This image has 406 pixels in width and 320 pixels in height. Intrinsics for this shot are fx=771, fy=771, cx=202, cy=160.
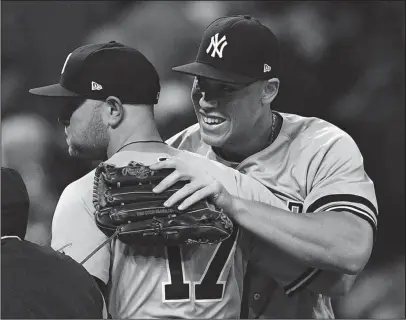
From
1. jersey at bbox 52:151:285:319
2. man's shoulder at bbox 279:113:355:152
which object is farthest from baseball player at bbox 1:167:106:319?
man's shoulder at bbox 279:113:355:152

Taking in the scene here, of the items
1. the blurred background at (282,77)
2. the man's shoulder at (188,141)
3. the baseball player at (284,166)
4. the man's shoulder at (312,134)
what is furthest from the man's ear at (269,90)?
the blurred background at (282,77)

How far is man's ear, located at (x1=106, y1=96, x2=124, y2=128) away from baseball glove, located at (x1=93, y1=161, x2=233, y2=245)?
15 centimetres

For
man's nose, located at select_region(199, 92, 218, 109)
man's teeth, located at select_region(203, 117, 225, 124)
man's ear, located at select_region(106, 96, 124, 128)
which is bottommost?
man's teeth, located at select_region(203, 117, 225, 124)

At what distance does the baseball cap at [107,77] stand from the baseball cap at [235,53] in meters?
0.21

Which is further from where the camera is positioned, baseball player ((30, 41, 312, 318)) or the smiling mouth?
the smiling mouth

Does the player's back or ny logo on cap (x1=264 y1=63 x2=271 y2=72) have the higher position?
ny logo on cap (x1=264 y1=63 x2=271 y2=72)

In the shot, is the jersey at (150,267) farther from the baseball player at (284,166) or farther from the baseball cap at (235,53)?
the baseball cap at (235,53)

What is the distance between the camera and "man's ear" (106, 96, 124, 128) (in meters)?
1.63

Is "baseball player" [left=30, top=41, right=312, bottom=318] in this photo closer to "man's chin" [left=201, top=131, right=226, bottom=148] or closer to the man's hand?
the man's hand

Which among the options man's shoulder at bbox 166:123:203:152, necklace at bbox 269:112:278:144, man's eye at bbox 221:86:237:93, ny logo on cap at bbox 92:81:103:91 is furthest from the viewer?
man's shoulder at bbox 166:123:203:152

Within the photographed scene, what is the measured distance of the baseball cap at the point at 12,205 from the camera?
1396mm

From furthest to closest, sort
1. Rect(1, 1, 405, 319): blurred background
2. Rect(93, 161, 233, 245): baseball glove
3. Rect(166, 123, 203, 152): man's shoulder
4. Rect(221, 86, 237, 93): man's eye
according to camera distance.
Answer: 1. Rect(1, 1, 405, 319): blurred background
2. Rect(166, 123, 203, 152): man's shoulder
3. Rect(221, 86, 237, 93): man's eye
4. Rect(93, 161, 233, 245): baseball glove

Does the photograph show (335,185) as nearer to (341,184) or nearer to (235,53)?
(341,184)

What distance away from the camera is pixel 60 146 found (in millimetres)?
3373
